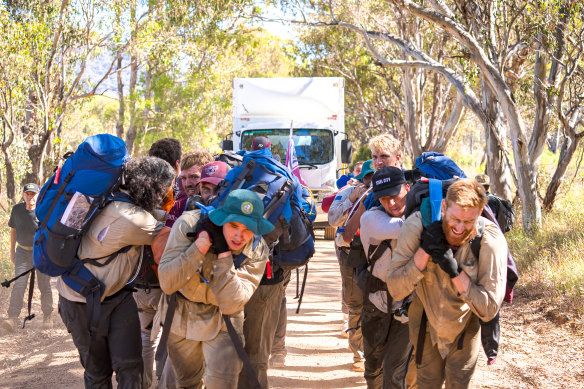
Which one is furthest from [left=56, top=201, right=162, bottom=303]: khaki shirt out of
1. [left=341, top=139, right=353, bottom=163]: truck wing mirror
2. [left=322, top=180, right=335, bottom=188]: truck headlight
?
[left=322, top=180, right=335, bottom=188]: truck headlight

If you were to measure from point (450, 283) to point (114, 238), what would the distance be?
6.52 ft

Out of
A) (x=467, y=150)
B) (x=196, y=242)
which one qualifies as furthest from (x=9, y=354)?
(x=467, y=150)

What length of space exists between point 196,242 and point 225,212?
23cm

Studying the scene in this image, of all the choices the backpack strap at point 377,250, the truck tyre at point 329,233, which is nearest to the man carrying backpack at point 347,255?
the backpack strap at point 377,250

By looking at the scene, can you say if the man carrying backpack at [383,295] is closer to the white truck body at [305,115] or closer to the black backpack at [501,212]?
the black backpack at [501,212]

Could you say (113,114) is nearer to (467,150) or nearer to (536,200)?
(536,200)

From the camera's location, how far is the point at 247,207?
Result: 3525 millimetres

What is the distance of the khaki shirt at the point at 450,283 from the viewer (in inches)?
139

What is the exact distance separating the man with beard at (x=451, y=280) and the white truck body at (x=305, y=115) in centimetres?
1147

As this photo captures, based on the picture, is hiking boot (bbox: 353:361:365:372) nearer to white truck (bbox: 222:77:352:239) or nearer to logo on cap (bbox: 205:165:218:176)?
logo on cap (bbox: 205:165:218:176)

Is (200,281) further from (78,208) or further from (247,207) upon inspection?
(78,208)

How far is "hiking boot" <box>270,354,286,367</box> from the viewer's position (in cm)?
616

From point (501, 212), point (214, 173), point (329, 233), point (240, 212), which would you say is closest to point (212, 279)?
point (240, 212)

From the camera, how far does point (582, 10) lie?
11.2m
